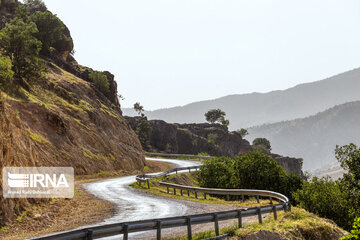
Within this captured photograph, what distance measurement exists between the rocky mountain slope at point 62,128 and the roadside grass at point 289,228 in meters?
10.0

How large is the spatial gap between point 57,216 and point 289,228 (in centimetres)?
1177

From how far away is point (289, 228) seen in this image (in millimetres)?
14102

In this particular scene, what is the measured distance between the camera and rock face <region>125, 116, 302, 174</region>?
113m

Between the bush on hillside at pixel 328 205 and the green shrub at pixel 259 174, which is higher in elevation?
the green shrub at pixel 259 174

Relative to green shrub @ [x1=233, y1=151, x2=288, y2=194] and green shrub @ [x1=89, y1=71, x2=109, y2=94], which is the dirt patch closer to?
green shrub @ [x1=233, y1=151, x2=288, y2=194]

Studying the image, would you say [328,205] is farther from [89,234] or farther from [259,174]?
[89,234]

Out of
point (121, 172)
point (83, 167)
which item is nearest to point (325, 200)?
point (83, 167)

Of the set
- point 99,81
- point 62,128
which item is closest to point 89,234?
point 62,128

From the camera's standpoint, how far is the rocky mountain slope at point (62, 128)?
19.8 m

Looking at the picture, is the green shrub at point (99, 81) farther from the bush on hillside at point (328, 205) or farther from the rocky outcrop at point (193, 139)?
the bush on hillside at point (328, 205)

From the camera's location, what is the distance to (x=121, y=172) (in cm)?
4856

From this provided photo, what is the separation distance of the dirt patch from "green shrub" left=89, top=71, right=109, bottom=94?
49225 mm

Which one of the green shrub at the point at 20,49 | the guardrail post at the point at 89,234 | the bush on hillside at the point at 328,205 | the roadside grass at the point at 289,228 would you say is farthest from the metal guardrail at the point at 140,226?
the green shrub at the point at 20,49

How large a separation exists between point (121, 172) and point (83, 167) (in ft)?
30.3
